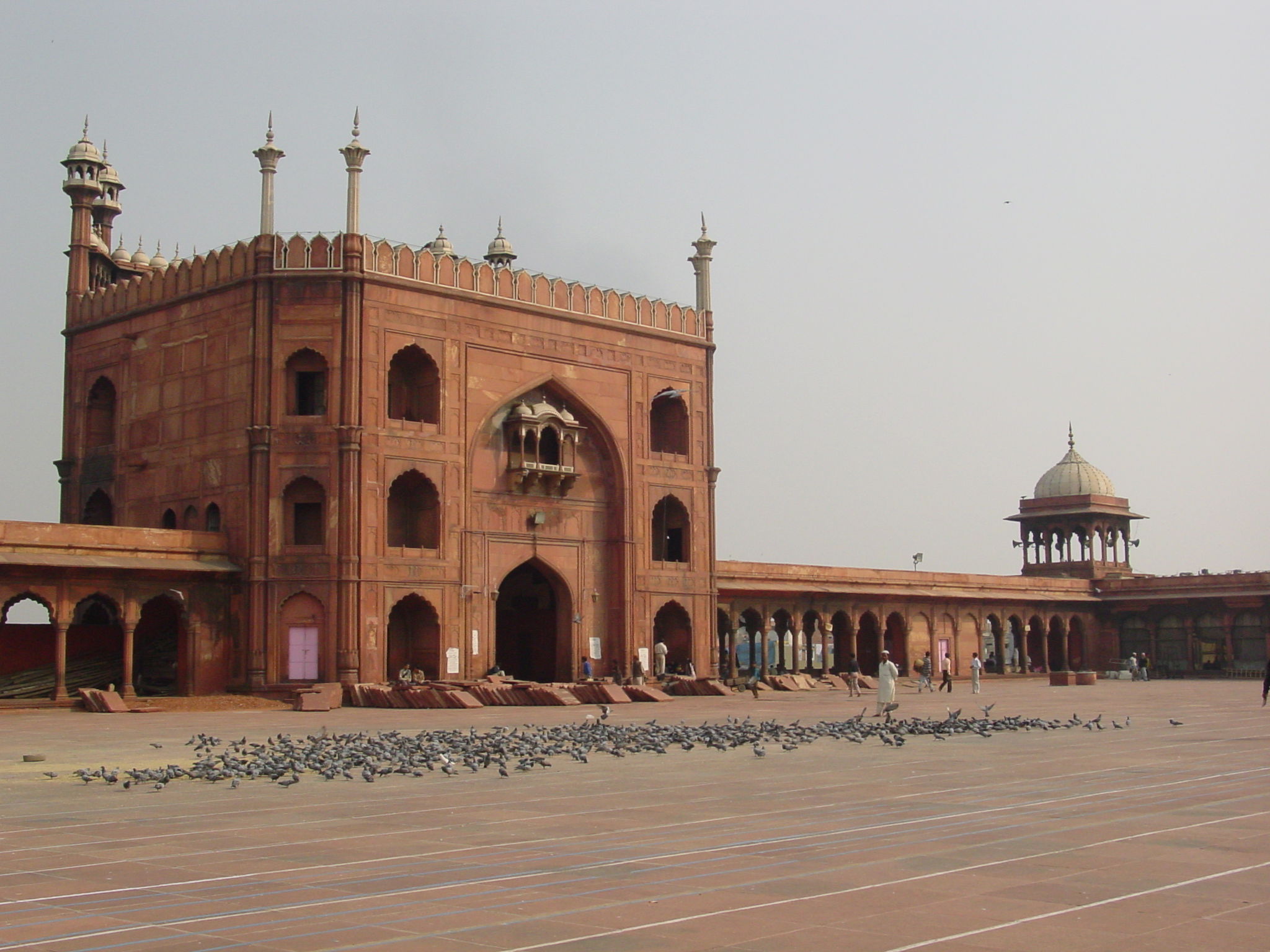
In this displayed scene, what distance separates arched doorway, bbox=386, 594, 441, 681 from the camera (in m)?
32.8

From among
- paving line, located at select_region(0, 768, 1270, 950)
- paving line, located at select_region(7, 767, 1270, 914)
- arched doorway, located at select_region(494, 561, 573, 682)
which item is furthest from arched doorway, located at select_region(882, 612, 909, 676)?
paving line, located at select_region(0, 768, 1270, 950)

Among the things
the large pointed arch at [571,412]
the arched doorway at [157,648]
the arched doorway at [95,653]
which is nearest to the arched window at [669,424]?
the large pointed arch at [571,412]

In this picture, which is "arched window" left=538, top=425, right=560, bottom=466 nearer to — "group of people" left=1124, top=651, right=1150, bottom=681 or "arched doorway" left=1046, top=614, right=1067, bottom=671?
"group of people" left=1124, top=651, right=1150, bottom=681

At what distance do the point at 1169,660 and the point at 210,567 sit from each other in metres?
37.7

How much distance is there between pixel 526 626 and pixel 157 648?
969 cm

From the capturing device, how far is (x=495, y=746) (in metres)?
15.2

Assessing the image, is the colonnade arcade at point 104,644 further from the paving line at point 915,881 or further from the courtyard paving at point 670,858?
the paving line at point 915,881

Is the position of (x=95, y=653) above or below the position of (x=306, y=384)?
below

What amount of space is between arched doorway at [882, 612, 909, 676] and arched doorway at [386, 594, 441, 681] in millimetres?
19377

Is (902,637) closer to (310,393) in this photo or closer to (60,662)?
(310,393)

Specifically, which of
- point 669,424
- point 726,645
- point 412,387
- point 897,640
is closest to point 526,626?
point 669,424

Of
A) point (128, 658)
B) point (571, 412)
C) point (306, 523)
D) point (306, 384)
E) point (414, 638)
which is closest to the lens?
point (128, 658)

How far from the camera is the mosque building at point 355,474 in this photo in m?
31.0

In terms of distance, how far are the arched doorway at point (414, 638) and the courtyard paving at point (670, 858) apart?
58.6 ft
